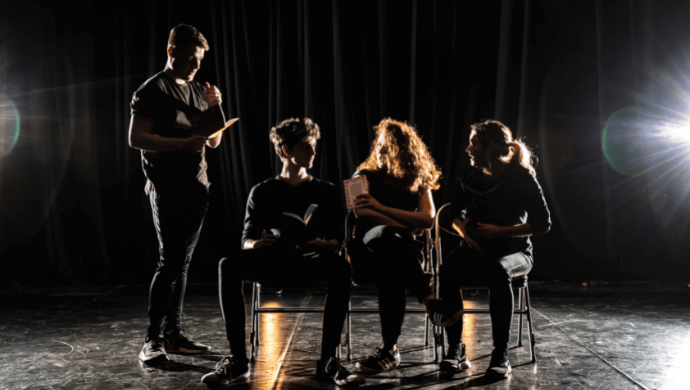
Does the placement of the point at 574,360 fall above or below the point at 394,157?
below

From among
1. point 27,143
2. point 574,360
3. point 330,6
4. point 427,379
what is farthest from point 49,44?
point 574,360

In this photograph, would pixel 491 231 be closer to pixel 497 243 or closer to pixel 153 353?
pixel 497 243

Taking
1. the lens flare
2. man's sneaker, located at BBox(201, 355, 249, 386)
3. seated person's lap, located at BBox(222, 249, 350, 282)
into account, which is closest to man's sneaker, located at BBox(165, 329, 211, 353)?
man's sneaker, located at BBox(201, 355, 249, 386)

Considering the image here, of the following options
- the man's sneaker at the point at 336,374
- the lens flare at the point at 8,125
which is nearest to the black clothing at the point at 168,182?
the man's sneaker at the point at 336,374

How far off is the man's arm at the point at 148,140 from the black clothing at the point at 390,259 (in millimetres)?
786

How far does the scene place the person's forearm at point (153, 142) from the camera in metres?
2.25

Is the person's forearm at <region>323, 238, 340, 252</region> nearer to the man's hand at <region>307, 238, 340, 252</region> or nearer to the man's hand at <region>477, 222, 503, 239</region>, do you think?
the man's hand at <region>307, 238, 340, 252</region>

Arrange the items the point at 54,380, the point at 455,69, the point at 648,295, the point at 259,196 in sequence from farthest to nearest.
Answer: the point at 455,69
the point at 648,295
the point at 259,196
the point at 54,380

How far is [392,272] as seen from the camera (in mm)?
2166

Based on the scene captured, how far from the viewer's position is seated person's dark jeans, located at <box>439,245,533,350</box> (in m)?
2.13

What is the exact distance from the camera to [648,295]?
391cm

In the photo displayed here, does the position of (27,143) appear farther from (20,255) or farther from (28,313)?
(28,313)

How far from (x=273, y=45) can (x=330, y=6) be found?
58 centimetres

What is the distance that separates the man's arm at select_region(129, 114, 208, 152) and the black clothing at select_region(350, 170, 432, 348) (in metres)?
0.79
